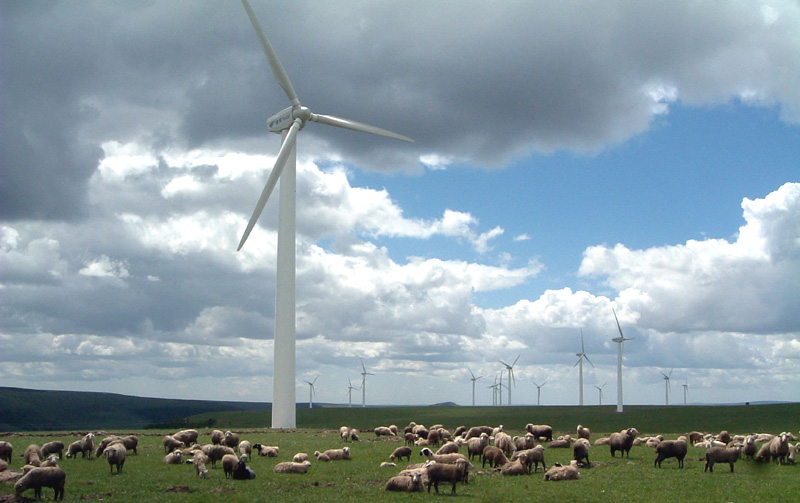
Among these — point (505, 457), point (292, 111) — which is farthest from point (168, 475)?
point (292, 111)

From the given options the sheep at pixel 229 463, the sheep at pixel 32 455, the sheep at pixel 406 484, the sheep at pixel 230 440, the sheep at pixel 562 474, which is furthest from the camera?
the sheep at pixel 230 440

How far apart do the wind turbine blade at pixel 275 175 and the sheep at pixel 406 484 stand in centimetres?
3647

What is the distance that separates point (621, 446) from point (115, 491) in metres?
20.9

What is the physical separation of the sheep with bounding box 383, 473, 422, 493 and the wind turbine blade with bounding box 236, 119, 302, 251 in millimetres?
36471

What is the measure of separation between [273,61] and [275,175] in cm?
1319

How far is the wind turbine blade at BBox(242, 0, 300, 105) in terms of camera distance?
220 feet

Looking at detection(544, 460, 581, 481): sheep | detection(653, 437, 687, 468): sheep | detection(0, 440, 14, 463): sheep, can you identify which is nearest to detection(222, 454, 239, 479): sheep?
detection(0, 440, 14, 463): sheep

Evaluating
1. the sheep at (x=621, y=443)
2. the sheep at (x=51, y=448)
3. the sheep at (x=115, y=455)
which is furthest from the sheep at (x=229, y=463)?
the sheep at (x=621, y=443)

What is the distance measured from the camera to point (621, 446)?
105ft

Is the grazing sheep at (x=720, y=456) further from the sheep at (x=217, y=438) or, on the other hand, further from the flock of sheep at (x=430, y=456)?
the sheep at (x=217, y=438)

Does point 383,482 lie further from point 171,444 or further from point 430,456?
point 171,444

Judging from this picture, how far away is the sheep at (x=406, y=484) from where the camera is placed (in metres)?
22.9

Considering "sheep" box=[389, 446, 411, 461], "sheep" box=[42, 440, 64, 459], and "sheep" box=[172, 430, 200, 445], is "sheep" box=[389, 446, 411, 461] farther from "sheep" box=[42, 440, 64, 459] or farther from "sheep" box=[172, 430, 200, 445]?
"sheep" box=[42, 440, 64, 459]

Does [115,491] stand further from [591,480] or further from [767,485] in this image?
[767,485]
